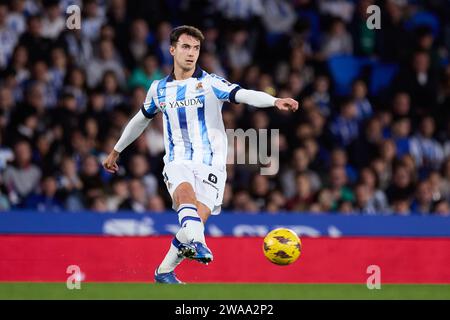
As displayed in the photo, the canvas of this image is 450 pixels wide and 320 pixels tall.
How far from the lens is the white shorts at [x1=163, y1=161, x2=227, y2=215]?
32.6ft

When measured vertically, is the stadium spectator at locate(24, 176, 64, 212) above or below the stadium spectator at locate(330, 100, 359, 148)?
below

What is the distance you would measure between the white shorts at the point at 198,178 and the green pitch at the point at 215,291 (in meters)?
0.81

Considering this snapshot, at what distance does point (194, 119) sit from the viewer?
10039 mm

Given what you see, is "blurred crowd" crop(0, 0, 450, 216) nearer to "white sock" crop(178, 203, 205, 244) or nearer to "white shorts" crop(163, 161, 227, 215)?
"white shorts" crop(163, 161, 227, 215)

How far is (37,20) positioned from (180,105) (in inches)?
225

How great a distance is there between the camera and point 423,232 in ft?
44.8

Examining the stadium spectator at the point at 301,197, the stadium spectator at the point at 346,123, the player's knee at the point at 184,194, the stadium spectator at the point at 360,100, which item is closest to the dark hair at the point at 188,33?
the player's knee at the point at 184,194

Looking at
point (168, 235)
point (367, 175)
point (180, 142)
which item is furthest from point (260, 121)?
point (180, 142)

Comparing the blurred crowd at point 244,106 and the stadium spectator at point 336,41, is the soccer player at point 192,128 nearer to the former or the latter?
the blurred crowd at point 244,106

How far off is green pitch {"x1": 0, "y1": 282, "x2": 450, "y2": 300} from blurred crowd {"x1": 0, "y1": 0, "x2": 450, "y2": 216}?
2.55 m

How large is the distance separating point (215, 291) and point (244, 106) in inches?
208

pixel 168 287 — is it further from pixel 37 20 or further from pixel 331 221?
pixel 37 20
